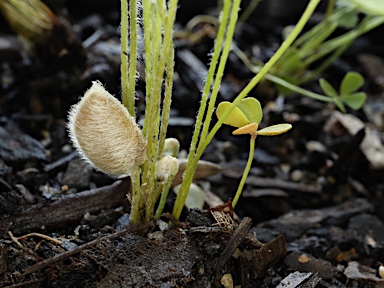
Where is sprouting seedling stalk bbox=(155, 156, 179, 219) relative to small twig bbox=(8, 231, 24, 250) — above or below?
above

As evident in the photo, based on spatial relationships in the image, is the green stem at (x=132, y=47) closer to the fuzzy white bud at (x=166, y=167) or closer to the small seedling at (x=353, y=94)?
the fuzzy white bud at (x=166, y=167)

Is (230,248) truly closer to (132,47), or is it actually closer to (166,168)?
(166,168)

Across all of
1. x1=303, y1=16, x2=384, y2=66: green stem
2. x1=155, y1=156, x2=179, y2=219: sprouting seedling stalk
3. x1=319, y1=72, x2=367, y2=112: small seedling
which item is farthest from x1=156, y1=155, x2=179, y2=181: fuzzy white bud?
x1=303, y1=16, x2=384, y2=66: green stem

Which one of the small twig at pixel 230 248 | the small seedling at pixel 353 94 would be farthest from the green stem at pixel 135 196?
the small seedling at pixel 353 94

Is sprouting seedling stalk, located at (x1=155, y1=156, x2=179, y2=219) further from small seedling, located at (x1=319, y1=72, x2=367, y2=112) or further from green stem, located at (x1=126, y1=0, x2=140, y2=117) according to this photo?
small seedling, located at (x1=319, y1=72, x2=367, y2=112)

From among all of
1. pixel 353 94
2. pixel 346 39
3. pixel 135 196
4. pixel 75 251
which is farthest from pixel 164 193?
pixel 346 39
